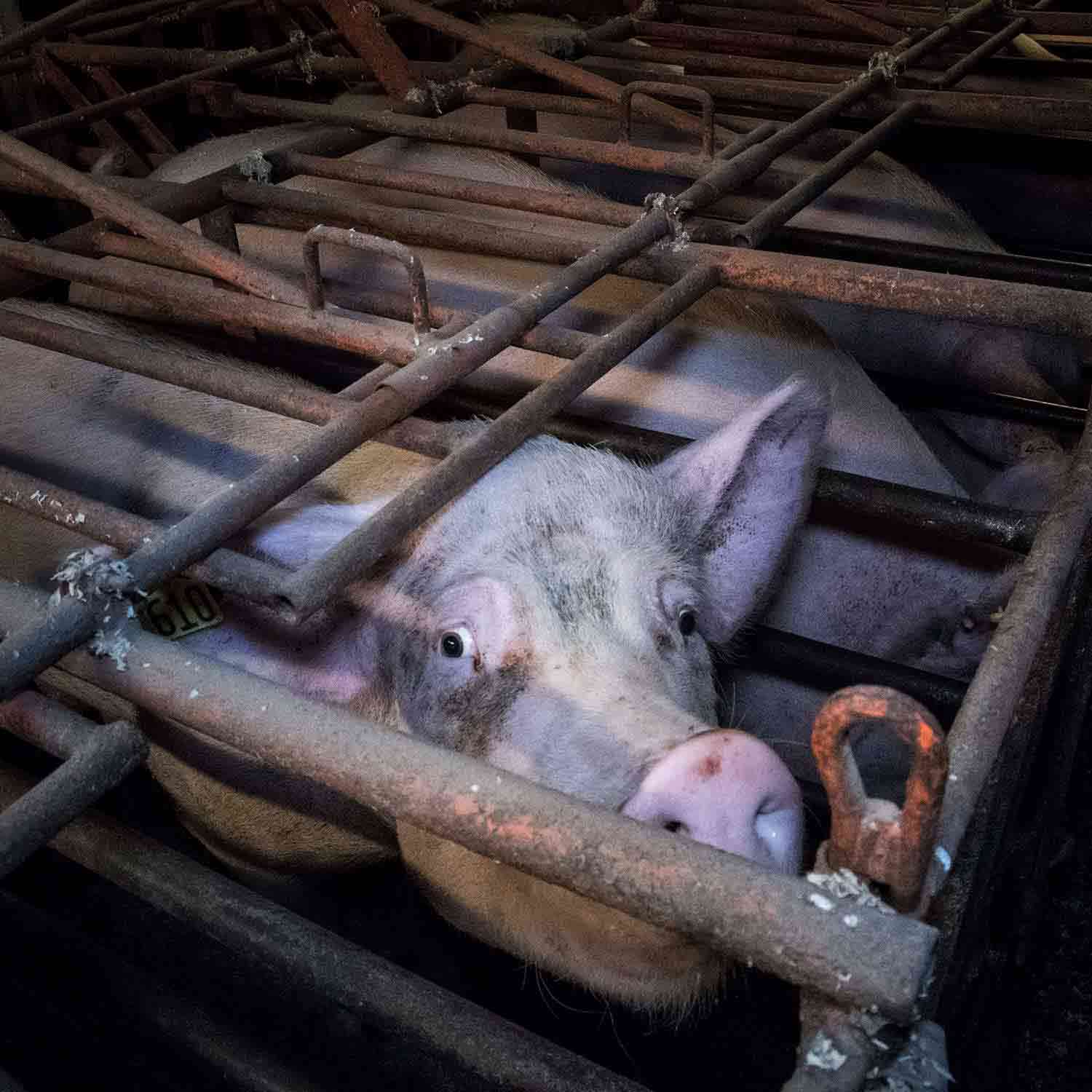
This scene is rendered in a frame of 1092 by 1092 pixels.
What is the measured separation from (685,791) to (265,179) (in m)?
2.06

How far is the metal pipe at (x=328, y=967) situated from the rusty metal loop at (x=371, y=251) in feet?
3.11

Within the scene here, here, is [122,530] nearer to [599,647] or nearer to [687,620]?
[599,647]

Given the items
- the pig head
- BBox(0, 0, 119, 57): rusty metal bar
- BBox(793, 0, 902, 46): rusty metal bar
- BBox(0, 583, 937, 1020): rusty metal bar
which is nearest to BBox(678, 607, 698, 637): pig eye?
the pig head

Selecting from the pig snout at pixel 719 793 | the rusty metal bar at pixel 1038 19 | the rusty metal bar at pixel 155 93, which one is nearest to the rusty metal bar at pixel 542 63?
the rusty metal bar at pixel 155 93

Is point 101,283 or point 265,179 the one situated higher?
point 265,179

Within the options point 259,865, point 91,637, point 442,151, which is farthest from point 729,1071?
point 442,151

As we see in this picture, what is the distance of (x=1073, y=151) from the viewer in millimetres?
4473

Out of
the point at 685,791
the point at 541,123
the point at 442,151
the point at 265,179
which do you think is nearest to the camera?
the point at 685,791

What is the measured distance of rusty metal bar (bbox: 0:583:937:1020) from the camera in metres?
0.77

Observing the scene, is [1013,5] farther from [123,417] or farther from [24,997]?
[24,997]

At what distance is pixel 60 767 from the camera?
1.10 m

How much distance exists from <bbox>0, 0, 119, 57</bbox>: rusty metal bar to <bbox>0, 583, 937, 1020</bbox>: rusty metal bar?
3406 millimetres

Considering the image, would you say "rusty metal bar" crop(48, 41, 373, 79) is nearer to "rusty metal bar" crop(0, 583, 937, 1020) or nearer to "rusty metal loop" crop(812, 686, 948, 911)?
"rusty metal bar" crop(0, 583, 937, 1020)

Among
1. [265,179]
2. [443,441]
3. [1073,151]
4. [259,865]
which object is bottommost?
[259,865]
